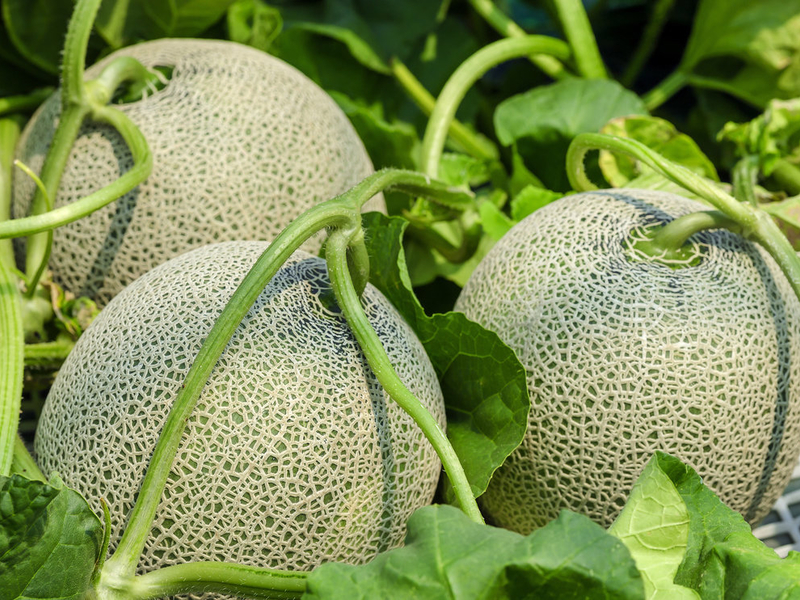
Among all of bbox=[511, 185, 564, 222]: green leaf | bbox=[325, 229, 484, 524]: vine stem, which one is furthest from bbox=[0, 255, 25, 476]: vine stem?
bbox=[511, 185, 564, 222]: green leaf

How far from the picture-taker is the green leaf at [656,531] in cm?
81

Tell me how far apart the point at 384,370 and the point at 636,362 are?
0.30 m

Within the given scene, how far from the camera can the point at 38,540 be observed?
74 cm

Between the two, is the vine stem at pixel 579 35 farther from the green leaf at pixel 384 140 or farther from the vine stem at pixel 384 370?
the vine stem at pixel 384 370

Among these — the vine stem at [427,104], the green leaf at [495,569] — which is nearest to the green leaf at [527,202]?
the vine stem at [427,104]

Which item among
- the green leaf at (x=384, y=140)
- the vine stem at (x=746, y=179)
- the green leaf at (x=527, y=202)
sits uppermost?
the vine stem at (x=746, y=179)

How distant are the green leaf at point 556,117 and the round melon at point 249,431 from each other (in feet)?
2.59

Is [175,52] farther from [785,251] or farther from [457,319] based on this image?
[785,251]

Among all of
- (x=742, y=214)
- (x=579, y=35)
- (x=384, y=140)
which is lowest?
(x=384, y=140)

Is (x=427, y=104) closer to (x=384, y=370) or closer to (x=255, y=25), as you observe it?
(x=255, y=25)

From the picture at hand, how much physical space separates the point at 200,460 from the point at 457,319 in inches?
14.9

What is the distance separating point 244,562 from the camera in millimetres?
834

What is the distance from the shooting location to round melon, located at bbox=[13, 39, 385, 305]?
3.75ft

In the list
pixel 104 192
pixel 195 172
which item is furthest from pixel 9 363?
pixel 195 172
